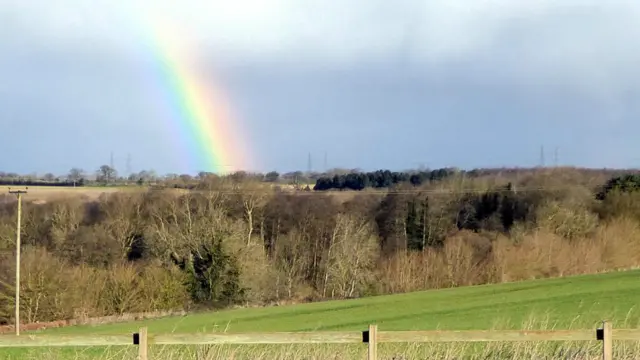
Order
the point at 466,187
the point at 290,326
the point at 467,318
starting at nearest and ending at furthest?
the point at 467,318 < the point at 290,326 < the point at 466,187

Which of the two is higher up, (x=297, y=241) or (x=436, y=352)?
(x=436, y=352)

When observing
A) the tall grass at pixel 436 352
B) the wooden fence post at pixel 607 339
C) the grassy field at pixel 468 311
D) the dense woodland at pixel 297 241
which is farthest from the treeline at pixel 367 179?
the wooden fence post at pixel 607 339

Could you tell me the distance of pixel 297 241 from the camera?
71500 mm

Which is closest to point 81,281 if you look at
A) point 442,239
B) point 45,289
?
point 45,289

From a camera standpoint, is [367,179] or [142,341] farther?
[367,179]

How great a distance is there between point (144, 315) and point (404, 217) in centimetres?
3506

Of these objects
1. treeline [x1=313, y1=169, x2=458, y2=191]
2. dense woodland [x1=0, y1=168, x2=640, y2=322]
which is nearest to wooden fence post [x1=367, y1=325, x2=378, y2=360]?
dense woodland [x1=0, y1=168, x2=640, y2=322]

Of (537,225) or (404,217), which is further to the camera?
(404,217)

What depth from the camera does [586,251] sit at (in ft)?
194

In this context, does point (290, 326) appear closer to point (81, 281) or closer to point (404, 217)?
point (81, 281)

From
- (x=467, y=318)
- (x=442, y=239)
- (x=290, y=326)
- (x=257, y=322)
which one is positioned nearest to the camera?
(x=467, y=318)

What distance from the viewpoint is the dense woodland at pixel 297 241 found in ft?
176

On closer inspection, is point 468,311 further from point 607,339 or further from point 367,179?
point 367,179

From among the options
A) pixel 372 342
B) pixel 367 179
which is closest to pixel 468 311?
pixel 372 342
